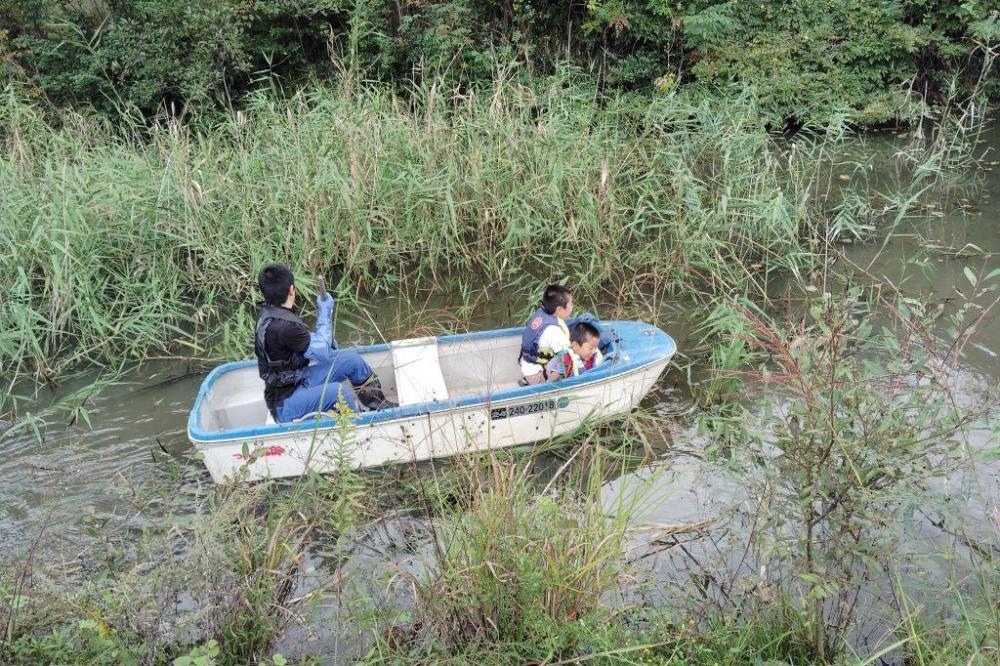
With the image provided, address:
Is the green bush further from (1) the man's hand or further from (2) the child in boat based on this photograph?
(1) the man's hand

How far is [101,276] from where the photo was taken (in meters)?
7.53

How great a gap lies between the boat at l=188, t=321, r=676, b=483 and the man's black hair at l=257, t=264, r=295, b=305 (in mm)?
791

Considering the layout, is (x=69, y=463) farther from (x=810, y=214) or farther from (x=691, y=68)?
(x=691, y=68)

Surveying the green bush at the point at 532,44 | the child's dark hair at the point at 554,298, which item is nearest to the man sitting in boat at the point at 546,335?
the child's dark hair at the point at 554,298

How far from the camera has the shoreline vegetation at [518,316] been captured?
3.44 metres

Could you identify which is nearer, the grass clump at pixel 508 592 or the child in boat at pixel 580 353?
the grass clump at pixel 508 592

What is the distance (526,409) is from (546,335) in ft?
1.87

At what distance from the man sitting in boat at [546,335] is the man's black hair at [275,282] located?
1.73 m

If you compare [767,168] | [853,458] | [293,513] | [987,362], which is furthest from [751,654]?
[767,168]

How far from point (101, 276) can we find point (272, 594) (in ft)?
16.2

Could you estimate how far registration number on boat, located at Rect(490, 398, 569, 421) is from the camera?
18.6ft

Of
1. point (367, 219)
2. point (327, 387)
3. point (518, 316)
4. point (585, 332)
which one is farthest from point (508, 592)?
point (367, 219)

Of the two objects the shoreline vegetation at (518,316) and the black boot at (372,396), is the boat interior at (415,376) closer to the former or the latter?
the black boot at (372,396)

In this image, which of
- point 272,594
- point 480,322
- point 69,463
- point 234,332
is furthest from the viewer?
point 480,322
